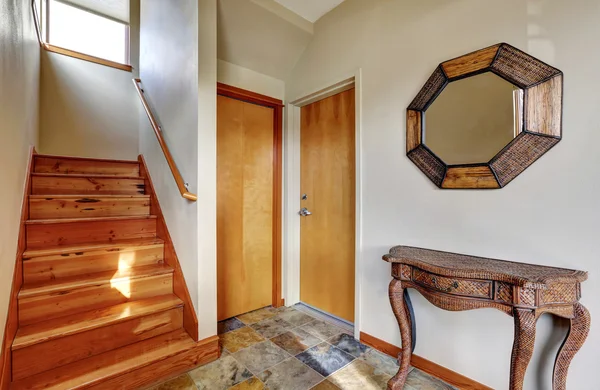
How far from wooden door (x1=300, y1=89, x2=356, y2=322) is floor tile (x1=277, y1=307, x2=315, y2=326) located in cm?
16

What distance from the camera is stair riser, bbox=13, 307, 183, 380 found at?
4.66ft

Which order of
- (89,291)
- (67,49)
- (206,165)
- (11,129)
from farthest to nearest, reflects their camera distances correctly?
(67,49), (206,165), (89,291), (11,129)

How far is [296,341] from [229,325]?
631 millimetres

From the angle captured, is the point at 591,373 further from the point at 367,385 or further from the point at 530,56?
the point at 530,56

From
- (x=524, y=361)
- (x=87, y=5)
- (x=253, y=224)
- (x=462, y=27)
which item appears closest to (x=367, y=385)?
(x=524, y=361)

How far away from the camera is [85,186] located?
259 cm

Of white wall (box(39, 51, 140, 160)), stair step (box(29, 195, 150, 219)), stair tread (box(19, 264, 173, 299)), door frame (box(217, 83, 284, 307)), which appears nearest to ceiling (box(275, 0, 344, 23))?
door frame (box(217, 83, 284, 307))

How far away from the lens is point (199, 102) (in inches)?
71.4

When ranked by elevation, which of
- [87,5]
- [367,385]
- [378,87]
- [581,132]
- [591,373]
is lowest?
[367,385]

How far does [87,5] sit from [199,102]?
123 inches

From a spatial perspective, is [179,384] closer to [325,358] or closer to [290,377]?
[290,377]

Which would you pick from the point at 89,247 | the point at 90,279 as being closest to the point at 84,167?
the point at 89,247

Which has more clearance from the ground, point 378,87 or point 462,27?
point 462,27

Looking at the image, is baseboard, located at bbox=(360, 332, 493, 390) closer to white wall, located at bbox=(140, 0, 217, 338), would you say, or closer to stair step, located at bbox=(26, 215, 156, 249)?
white wall, located at bbox=(140, 0, 217, 338)
